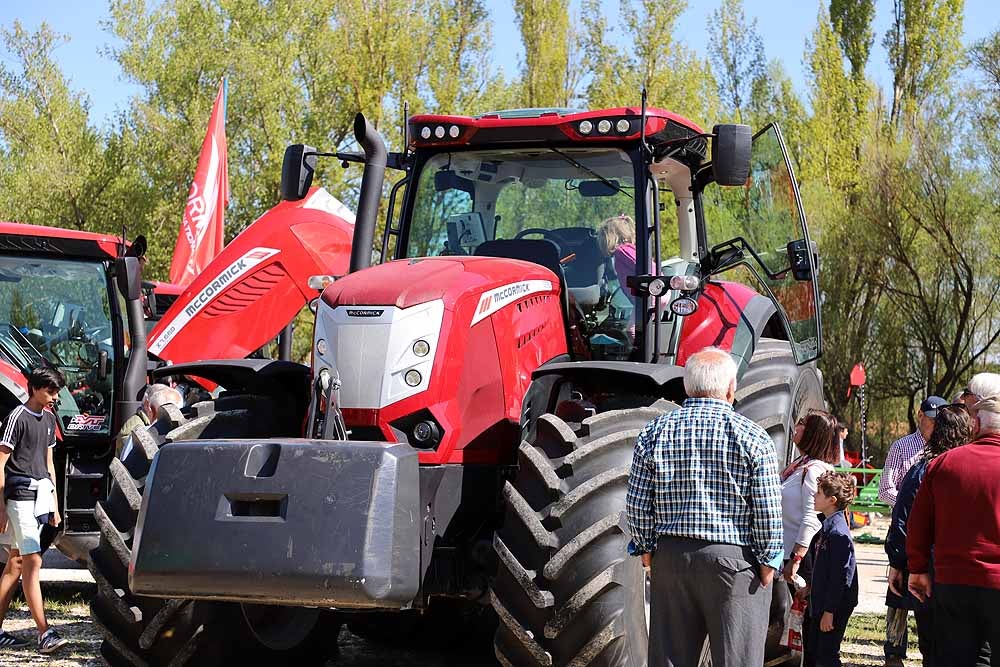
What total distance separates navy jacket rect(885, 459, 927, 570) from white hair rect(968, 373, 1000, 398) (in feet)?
4.06

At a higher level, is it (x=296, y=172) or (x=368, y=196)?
(x=296, y=172)

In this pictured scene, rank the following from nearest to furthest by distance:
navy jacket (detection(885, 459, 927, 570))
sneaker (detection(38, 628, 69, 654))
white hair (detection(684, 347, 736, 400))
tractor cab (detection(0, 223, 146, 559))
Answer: white hair (detection(684, 347, 736, 400))
navy jacket (detection(885, 459, 927, 570))
sneaker (detection(38, 628, 69, 654))
tractor cab (detection(0, 223, 146, 559))

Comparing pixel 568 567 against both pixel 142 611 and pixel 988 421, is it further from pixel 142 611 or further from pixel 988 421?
pixel 142 611

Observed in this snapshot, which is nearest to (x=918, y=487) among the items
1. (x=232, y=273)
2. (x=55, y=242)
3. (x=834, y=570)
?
(x=834, y=570)

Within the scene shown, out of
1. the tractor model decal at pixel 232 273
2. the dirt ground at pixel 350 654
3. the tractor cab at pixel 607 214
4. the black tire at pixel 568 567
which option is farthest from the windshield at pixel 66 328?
the black tire at pixel 568 567

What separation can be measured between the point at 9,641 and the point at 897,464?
6096 mm

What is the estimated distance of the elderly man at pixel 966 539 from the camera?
504 cm

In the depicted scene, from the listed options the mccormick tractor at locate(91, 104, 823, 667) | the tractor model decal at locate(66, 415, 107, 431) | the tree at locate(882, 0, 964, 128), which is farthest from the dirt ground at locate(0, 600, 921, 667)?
the tree at locate(882, 0, 964, 128)

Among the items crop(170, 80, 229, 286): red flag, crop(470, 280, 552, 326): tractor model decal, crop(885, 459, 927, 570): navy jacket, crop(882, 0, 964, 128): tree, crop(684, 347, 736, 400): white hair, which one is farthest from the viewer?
crop(882, 0, 964, 128): tree

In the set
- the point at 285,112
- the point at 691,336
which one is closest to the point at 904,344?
the point at 285,112

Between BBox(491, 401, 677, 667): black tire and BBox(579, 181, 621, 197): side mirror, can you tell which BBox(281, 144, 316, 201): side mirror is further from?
BBox(491, 401, 677, 667): black tire

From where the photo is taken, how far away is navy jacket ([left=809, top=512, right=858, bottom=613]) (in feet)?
20.3

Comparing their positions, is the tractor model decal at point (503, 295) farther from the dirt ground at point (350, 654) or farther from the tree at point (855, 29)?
the tree at point (855, 29)

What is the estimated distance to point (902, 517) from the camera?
6605 millimetres
